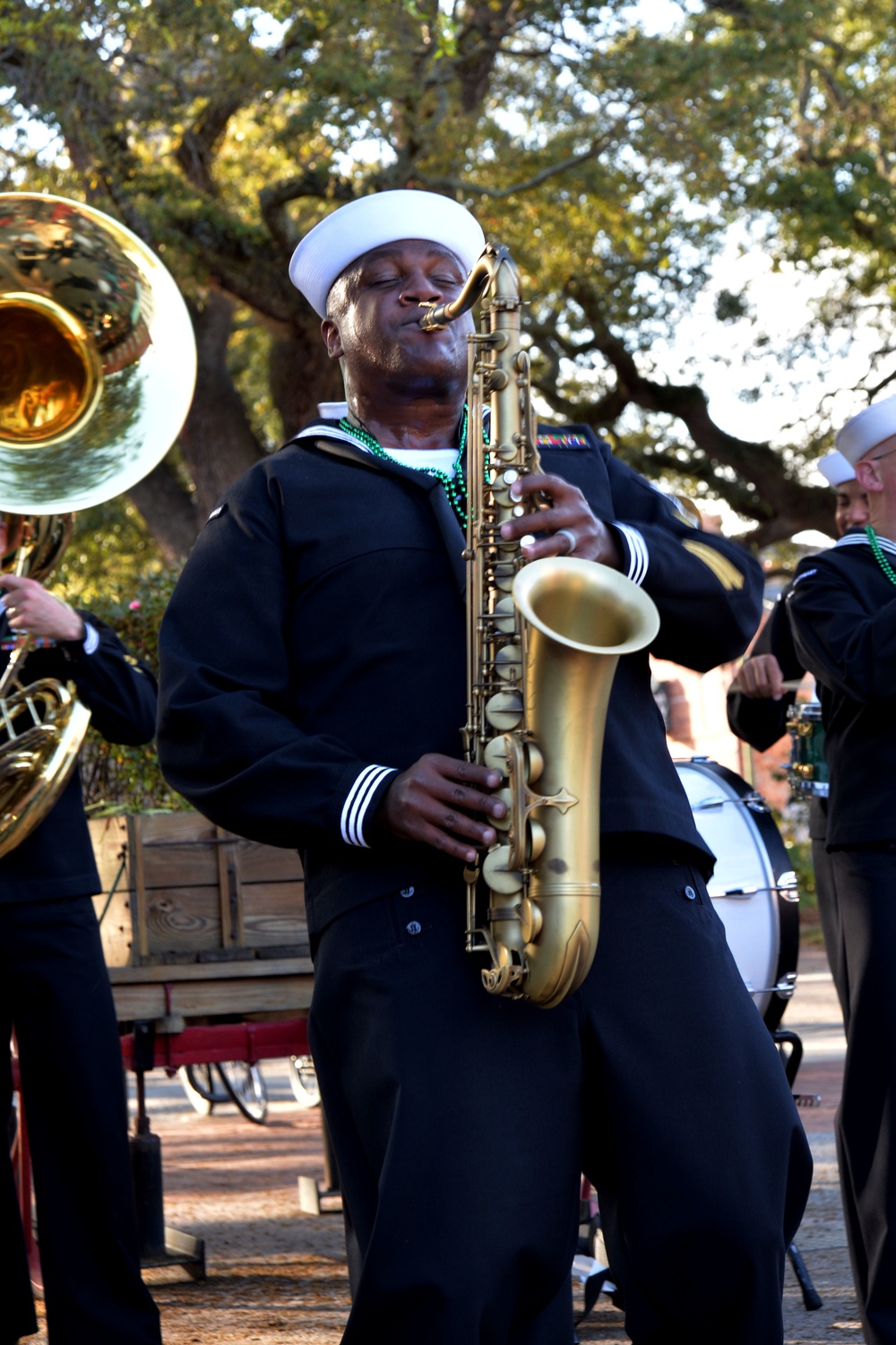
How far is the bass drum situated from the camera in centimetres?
449

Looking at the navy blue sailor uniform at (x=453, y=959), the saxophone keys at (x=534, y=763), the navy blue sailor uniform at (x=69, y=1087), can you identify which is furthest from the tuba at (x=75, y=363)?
the saxophone keys at (x=534, y=763)

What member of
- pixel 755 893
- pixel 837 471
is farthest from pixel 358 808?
pixel 837 471

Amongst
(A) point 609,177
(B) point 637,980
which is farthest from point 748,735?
(A) point 609,177

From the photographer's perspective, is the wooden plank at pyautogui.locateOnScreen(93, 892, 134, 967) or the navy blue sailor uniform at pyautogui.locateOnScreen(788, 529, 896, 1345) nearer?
the navy blue sailor uniform at pyautogui.locateOnScreen(788, 529, 896, 1345)

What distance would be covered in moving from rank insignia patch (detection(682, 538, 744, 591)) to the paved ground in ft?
3.34

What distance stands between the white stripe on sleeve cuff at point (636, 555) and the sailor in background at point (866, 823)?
122 centimetres

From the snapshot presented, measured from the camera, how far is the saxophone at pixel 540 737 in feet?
6.93

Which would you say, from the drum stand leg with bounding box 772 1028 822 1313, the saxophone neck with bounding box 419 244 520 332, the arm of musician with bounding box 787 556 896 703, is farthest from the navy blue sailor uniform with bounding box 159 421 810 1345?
the drum stand leg with bounding box 772 1028 822 1313

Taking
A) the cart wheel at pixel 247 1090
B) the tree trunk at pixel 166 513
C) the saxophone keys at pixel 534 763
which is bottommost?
the cart wheel at pixel 247 1090

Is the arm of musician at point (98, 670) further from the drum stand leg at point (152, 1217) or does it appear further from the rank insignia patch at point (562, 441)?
the rank insignia patch at point (562, 441)

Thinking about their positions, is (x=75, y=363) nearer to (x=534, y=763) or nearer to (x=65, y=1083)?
(x=65, y=1083)

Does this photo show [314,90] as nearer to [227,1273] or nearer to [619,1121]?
[227,1273]

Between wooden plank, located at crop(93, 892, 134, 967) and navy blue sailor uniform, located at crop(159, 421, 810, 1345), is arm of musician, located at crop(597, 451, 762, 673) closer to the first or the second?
navy blue sailor uniform, located at crop(159, 421, 810, 1345)

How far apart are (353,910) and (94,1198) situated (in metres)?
1.97
